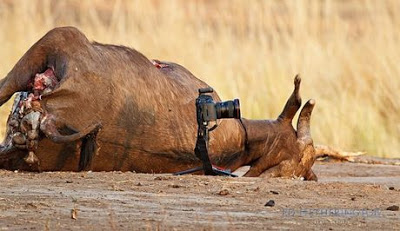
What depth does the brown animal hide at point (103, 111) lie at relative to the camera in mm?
6586

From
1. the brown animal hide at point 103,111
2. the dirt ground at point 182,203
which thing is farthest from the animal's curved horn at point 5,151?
the dirt ground at point 182,203

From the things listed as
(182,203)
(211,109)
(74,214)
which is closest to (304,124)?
(211,109)

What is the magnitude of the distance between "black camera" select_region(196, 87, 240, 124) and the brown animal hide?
0.41 meters

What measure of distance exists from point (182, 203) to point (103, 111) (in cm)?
130

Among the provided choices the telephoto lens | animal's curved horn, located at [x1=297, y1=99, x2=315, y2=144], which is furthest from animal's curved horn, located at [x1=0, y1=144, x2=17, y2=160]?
animal's curved horn, located at [x1=297, y1=99, x2=315, y2=144]

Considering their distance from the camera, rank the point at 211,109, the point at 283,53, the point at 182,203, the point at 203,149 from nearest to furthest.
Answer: the point at 182,203, the point at 211,109, the point at 203,149, the point at 283,53

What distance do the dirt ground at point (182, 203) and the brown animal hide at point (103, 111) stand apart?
200mm

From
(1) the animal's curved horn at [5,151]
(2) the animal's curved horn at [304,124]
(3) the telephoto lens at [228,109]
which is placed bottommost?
(2) the animal's curved horn at [304,124]

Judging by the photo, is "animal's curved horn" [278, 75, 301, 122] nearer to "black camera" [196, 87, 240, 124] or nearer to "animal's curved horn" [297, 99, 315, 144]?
"animal's curved horn" [297, 99, 315, 144]

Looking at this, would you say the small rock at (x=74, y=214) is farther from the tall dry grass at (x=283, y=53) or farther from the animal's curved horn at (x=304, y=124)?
the tall dry grass at (x=283, y=53)

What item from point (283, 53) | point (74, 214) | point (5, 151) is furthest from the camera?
point (283, 53)

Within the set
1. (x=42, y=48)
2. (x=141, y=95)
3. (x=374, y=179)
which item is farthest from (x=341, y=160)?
(x=42, y=48)

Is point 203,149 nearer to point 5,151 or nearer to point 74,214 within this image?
point 5,151

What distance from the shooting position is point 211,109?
673 cm
